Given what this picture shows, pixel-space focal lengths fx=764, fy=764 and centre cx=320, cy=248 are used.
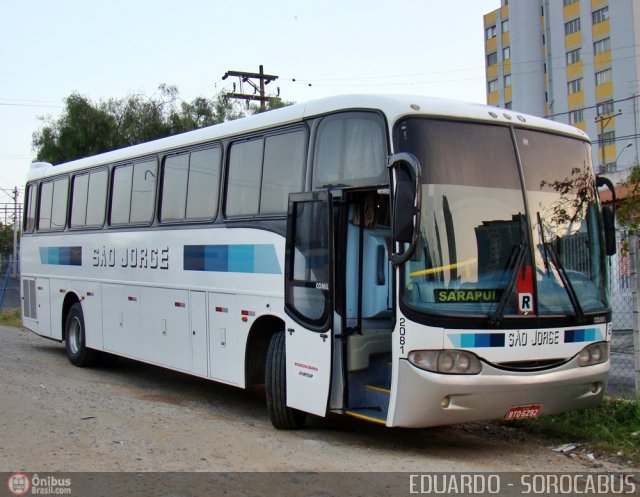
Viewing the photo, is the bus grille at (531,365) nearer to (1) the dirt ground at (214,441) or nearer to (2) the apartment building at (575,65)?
(1) the dirt ground at (214,441)

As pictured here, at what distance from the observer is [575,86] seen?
62.3 metres

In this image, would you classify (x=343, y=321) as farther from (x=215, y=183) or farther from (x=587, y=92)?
(x=587, y=92)

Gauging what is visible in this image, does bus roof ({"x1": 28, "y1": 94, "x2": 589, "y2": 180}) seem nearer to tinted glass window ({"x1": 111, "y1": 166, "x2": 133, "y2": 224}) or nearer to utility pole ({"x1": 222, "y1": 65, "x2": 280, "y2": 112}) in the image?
tinted glass window ({"x1": 111, "y1": 166, "x2": 133, "y2": 224})

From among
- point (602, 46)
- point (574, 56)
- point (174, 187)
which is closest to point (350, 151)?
point (174, 187)

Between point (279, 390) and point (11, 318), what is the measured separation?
1746cm

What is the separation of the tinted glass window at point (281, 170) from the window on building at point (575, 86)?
58.7 m

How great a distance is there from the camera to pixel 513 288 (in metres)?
6.69

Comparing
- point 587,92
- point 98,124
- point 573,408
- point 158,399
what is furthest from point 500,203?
point 587,92

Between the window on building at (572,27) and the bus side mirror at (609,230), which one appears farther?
the window on building at (572,27)

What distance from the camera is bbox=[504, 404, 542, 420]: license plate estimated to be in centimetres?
677

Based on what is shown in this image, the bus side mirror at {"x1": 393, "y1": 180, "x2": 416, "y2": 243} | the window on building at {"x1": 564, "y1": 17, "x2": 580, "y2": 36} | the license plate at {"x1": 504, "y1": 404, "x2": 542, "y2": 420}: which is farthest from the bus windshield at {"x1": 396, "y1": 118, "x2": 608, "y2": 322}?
the window on building at {"x1": 564, "y1": 17, "x2": 580, "y2": 36}

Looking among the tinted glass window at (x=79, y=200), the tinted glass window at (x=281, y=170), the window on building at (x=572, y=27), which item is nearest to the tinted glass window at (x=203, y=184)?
the tinted glass window at (x=281, y=170)

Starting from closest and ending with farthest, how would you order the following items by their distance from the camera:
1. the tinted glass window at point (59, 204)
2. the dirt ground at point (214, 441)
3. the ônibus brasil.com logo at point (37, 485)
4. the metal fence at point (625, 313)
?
the ônibus brasil.com logo at point (37, 485) → the dirt ground at point (214, 441) → the metal fence at point (625, 313) → the tinted glass window at point (59, 204)

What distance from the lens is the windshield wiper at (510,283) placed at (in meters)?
6.58
